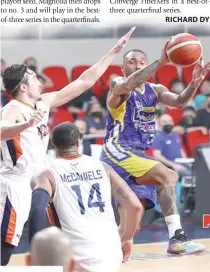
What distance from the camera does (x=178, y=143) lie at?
A: 32.0 feet

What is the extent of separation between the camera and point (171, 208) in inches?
236

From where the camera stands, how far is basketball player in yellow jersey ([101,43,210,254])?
593 centimetres

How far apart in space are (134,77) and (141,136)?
22.5 inches

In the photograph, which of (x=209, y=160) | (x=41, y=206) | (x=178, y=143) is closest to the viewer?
(x=41, y=206)

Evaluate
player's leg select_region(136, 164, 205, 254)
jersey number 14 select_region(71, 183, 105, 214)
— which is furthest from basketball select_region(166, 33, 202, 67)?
jersey number 14 select_region(71, 183, 105, 214)

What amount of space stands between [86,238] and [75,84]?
2.02 m

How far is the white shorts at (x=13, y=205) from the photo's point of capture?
5.12 m

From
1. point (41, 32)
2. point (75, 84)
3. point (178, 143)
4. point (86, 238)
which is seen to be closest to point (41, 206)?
point (86, 238)

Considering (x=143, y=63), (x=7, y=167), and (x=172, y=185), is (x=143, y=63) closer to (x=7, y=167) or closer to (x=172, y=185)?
(x=172, y=185)

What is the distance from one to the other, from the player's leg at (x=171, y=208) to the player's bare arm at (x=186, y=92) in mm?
599

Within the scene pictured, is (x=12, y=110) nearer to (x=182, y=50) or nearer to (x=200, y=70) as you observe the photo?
(x=182, y=50)

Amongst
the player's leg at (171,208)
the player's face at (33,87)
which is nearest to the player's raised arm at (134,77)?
the player's leg at (171,208)

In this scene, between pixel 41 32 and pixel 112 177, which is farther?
pixel 41 32

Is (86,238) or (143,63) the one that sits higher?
(143,63)
